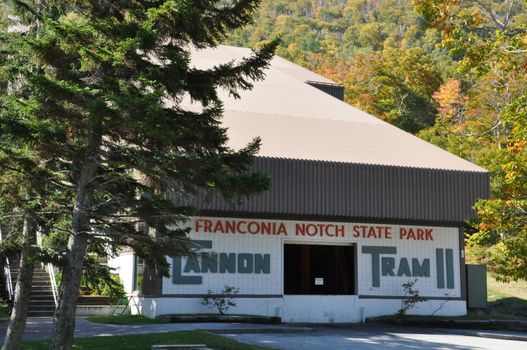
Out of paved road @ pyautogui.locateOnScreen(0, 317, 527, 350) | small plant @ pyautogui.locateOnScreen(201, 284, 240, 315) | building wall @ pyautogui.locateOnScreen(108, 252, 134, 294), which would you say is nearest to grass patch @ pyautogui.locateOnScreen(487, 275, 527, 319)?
paved road @ pyautogui.locateOnScreen(0, 317, 527, 350)

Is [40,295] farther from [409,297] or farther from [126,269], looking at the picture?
[409,297]

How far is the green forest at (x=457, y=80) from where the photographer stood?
658 inches

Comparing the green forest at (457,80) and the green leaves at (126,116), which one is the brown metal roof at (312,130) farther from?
the green leaves at (126,116)

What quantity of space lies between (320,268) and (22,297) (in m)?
15.3

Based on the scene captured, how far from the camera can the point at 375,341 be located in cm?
1875

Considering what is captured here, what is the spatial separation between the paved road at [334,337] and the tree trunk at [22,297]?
3189mm

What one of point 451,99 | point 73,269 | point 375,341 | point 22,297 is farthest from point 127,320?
point 451,99

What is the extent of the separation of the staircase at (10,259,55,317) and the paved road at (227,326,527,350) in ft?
32.5

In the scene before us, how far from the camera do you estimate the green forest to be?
1670 centimetres

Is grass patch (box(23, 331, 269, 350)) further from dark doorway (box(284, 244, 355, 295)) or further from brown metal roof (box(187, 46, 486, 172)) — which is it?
dark doorway (box(284, 244, 355, 295))

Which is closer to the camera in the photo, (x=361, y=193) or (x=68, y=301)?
(x=68, y=301)

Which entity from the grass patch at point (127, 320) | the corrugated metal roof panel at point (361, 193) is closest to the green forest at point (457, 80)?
the corrugated metal roof panel at point (361, 193)

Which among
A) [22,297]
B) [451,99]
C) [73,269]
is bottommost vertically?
[22,297]

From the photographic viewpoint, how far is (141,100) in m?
10.8
